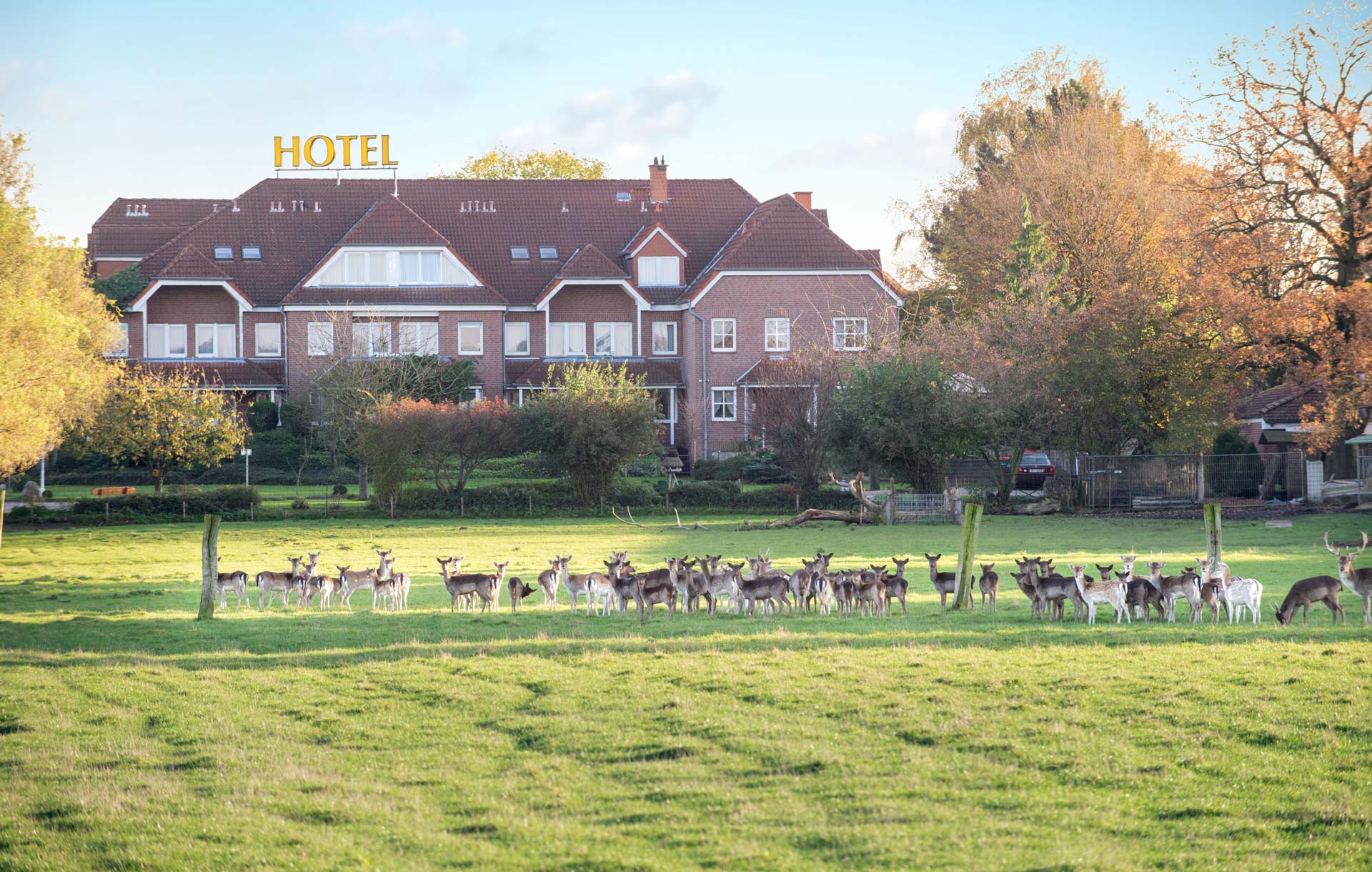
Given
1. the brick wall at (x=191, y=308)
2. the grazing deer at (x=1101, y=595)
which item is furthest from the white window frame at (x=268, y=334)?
the grazing deer at (x=1101, y=595)

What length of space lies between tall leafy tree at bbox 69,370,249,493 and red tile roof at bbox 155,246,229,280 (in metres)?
13.7

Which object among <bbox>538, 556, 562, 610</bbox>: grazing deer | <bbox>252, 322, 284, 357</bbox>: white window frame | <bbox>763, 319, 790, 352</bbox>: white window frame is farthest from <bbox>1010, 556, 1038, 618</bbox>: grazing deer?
<bbox>252, 322, 284, 357</bbox>: white window frame

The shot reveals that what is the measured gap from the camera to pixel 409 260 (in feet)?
196

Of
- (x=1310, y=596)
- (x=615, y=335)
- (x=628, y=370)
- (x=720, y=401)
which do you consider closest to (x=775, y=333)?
(x=720, y=401)

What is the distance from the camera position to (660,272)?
205ft

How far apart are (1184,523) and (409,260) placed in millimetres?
37307

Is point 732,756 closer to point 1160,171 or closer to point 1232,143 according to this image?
point 1232,143

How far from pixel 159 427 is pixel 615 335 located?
929 inches

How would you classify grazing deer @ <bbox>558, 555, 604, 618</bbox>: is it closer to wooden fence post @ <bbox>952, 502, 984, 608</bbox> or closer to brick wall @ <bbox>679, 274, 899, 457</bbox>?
wooden fence post @ <bbox>952, 502, 984, 608</bbox>

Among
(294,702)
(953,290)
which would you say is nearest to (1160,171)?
(953,290)

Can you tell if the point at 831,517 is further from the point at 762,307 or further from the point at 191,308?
the point at 191,308

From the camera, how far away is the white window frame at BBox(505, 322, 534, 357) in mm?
61375

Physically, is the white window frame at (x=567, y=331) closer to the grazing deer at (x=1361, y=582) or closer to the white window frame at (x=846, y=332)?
the white window frame at (x=846, y=332)

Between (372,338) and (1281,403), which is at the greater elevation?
(372,338)
